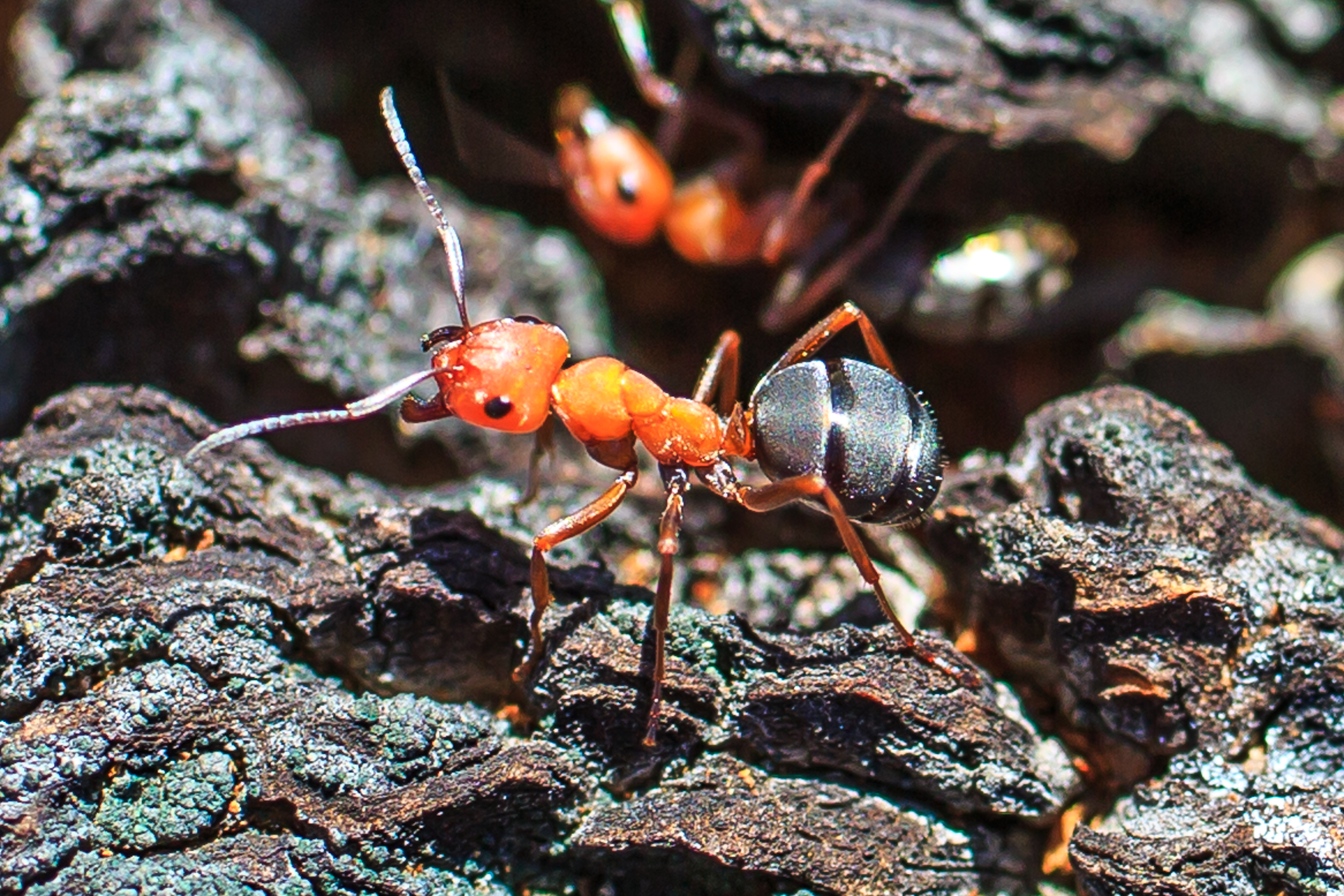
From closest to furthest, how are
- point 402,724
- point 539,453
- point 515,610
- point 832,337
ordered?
point 402,724 < point 515,610 < point 539,453 < point 832,337

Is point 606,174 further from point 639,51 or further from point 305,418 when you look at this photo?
point 305,418

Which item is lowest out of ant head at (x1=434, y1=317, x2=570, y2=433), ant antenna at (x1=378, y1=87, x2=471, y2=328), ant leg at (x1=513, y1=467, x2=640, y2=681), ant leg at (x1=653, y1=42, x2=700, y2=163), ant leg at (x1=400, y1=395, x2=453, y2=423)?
ant leg at (x1=513, y1=467, x2=640, y2=681)

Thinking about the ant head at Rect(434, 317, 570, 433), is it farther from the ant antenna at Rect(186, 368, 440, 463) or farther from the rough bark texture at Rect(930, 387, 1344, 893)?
the rough bark texture at Rect(930, 387, 1344, 893)

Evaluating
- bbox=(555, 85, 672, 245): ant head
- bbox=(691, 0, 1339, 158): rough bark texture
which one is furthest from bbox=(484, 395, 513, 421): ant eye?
bbox=(555, 85, 672, 245): ant head

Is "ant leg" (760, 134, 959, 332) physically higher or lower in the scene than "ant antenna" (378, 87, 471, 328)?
higher

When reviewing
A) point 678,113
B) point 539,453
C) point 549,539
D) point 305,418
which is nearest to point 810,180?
point 678,113

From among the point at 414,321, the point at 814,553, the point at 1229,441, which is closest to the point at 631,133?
the point at 414,321

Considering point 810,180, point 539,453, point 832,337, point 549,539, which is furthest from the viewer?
point 810,180
